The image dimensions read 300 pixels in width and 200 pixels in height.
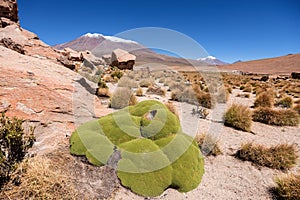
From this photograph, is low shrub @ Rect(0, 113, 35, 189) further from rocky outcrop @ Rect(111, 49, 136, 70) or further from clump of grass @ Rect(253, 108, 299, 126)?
rocky outcrop @ Rect(111, 49, 136, 70)

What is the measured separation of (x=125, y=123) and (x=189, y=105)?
7047 millimetres

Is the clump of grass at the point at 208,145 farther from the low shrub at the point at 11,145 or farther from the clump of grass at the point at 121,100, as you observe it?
the low shrub at the point at 11,145

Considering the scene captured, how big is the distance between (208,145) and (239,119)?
3067 millimetres

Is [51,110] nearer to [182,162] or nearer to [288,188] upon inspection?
[182,162]

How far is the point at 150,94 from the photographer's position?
44.2 ft

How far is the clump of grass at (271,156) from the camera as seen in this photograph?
4.98 m

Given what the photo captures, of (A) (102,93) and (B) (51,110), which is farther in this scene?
(A) (102,93)

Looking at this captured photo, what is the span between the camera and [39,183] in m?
2.95

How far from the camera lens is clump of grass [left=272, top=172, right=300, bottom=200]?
3.61 metres

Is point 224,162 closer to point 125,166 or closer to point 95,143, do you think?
point 125,166

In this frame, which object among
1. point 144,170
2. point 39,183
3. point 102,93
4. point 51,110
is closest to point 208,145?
point 144,170

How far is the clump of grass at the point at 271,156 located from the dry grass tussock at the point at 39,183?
452cm

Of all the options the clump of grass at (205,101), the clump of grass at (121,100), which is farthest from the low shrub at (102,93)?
the clump of grass at (205,101)

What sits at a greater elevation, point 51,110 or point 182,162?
point 51,110
